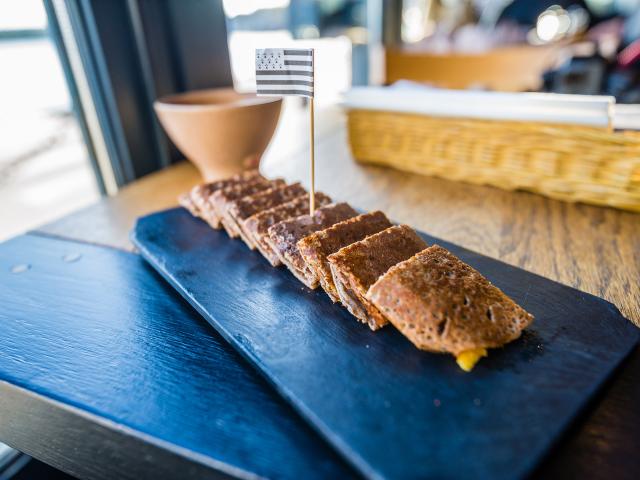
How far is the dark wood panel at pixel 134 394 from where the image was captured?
729 millimetres

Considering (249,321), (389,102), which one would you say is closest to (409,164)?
(389,102)

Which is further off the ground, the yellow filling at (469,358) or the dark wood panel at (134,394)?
the yellow filling at (469,358)

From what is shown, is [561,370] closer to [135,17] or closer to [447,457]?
[447,457]

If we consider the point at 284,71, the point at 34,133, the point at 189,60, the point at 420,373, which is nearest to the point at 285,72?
the point at 284,71

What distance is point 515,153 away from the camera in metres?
1.70

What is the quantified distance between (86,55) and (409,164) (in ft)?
5.49

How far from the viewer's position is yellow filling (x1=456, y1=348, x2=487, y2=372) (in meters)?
0.83

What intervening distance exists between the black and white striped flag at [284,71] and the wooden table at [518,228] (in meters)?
0.66

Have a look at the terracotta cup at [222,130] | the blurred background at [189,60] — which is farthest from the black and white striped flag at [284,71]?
the terracotta cup at [222,130]

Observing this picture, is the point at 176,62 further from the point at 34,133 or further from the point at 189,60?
the point at 34,133

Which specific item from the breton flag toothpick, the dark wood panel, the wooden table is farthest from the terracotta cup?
the dark wood panel

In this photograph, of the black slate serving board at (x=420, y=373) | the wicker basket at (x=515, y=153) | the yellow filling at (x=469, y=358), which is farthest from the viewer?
the wicker basket at (x=515, y=153)

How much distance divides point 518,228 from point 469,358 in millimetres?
854

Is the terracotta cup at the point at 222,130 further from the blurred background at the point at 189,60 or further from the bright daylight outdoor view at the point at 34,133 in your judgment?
the bright daylight outdoor view at the point at 34,133
